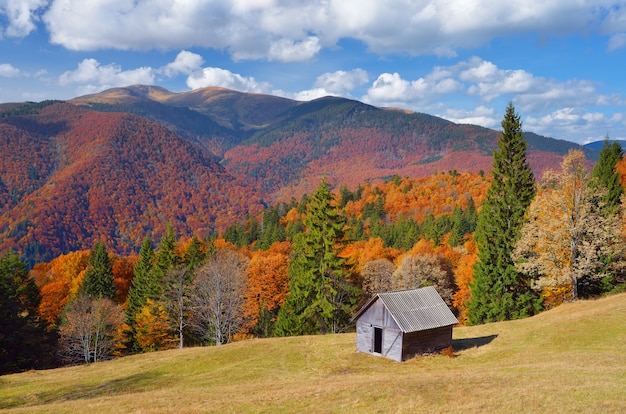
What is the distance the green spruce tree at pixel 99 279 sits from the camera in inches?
2879

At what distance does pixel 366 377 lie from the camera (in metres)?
29.5

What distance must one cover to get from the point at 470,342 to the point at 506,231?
51.1 feet

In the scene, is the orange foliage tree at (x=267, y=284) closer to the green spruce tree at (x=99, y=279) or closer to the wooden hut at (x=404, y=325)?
the green spruce tree at (x=99, y=279)

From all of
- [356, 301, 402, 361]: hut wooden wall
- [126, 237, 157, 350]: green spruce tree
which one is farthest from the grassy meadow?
[126, 237, 157, 350]: green spruce tree

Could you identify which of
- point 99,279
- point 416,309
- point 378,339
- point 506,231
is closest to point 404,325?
point 416,309

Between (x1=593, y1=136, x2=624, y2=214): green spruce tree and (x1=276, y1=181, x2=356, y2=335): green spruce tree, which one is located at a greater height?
(x1=593, y1=136, x2=624, y2=214): green spruce tree

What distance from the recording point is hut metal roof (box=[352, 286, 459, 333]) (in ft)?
116

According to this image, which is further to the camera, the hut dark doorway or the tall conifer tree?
the tall conifer tree

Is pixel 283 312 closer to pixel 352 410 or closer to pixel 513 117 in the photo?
pixel 513 117

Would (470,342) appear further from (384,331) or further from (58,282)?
(58,282)

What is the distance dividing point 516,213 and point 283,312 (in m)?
33.6

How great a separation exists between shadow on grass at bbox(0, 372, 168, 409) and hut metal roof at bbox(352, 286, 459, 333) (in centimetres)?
1681

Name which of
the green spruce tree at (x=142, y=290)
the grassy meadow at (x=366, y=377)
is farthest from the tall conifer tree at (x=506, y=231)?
the green spruce tree at (x=142, y=290)

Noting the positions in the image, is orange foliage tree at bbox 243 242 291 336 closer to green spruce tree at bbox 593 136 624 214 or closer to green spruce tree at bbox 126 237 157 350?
green spruce tree at bbox 126 237 157 350
